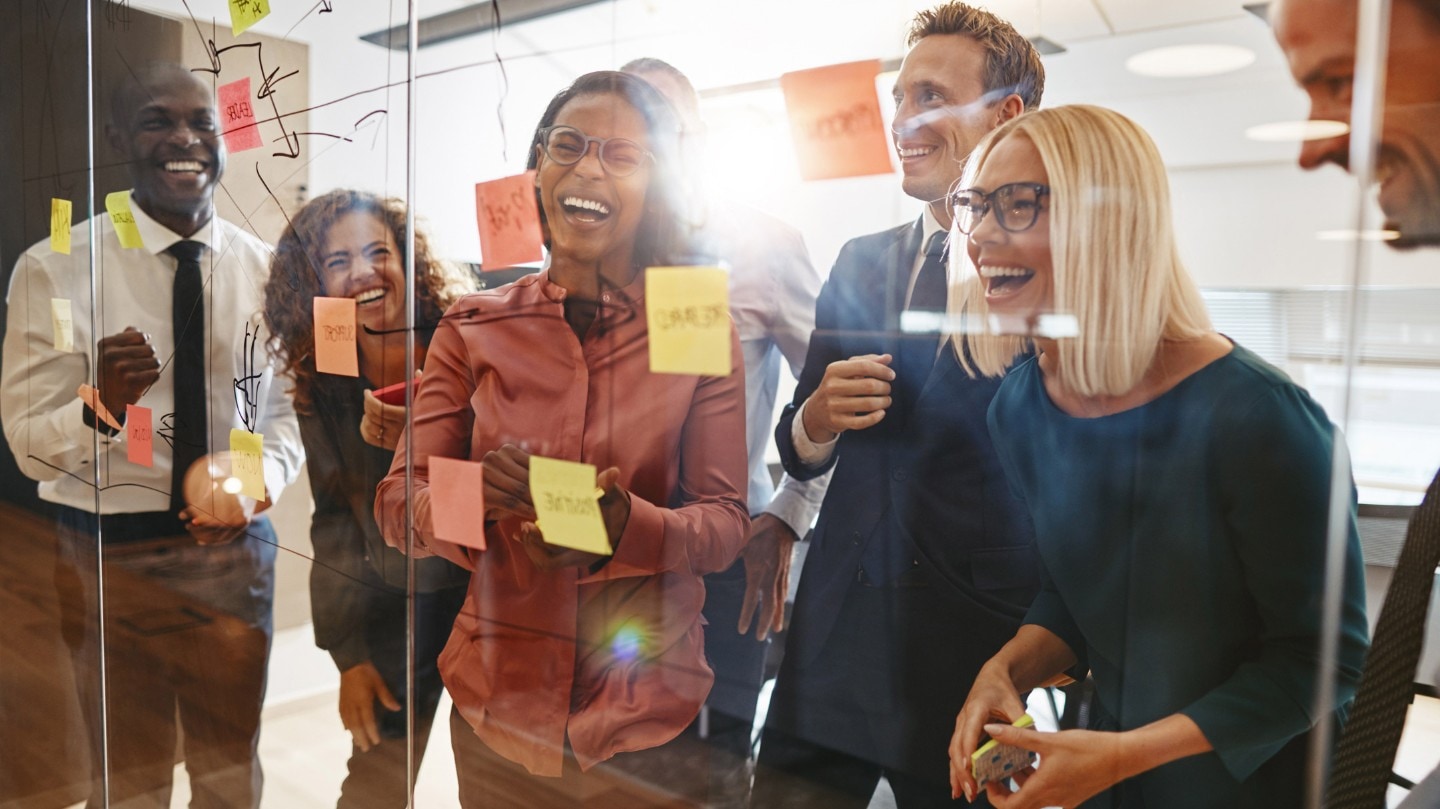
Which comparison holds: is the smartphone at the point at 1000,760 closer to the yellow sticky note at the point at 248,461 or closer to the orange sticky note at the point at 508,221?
the orange sticky note at the point at 508,221

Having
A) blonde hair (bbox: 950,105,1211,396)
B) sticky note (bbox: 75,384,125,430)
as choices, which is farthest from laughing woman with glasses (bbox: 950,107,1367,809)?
sticky note (bbox: 75,384,125,430)

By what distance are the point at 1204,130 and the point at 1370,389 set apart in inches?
9.7

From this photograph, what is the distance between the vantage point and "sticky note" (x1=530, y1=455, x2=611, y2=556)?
4.24ft

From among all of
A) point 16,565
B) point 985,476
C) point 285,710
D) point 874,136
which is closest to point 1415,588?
point 985,476

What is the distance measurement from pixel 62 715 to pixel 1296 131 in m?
2.85

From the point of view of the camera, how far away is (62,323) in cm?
225

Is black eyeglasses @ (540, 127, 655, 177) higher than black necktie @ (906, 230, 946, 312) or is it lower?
higher

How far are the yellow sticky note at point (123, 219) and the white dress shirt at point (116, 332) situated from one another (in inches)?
0.7

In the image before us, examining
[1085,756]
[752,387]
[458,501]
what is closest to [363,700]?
[458,501]

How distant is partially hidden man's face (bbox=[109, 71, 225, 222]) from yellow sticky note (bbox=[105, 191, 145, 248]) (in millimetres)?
55

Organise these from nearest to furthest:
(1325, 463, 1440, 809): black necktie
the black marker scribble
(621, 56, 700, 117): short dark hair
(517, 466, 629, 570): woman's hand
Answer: (1325, 463, 1440, 809): black necktie
(621, 56, 700, 117): short dark hair
(517, 466, 629, 570): woman's hand
the black marker scribble

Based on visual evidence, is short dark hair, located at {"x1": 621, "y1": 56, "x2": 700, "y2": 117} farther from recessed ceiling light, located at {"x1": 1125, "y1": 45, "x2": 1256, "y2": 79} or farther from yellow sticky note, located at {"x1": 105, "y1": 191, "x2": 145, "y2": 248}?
yellow sticky note, located at {"x1": 105, "y1": 191, "x2": 145, "y2": 248}

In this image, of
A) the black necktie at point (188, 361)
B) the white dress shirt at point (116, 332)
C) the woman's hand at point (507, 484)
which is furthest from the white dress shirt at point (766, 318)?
the black necktie at point (188, 361)

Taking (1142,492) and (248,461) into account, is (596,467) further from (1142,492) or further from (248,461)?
(248,461)
